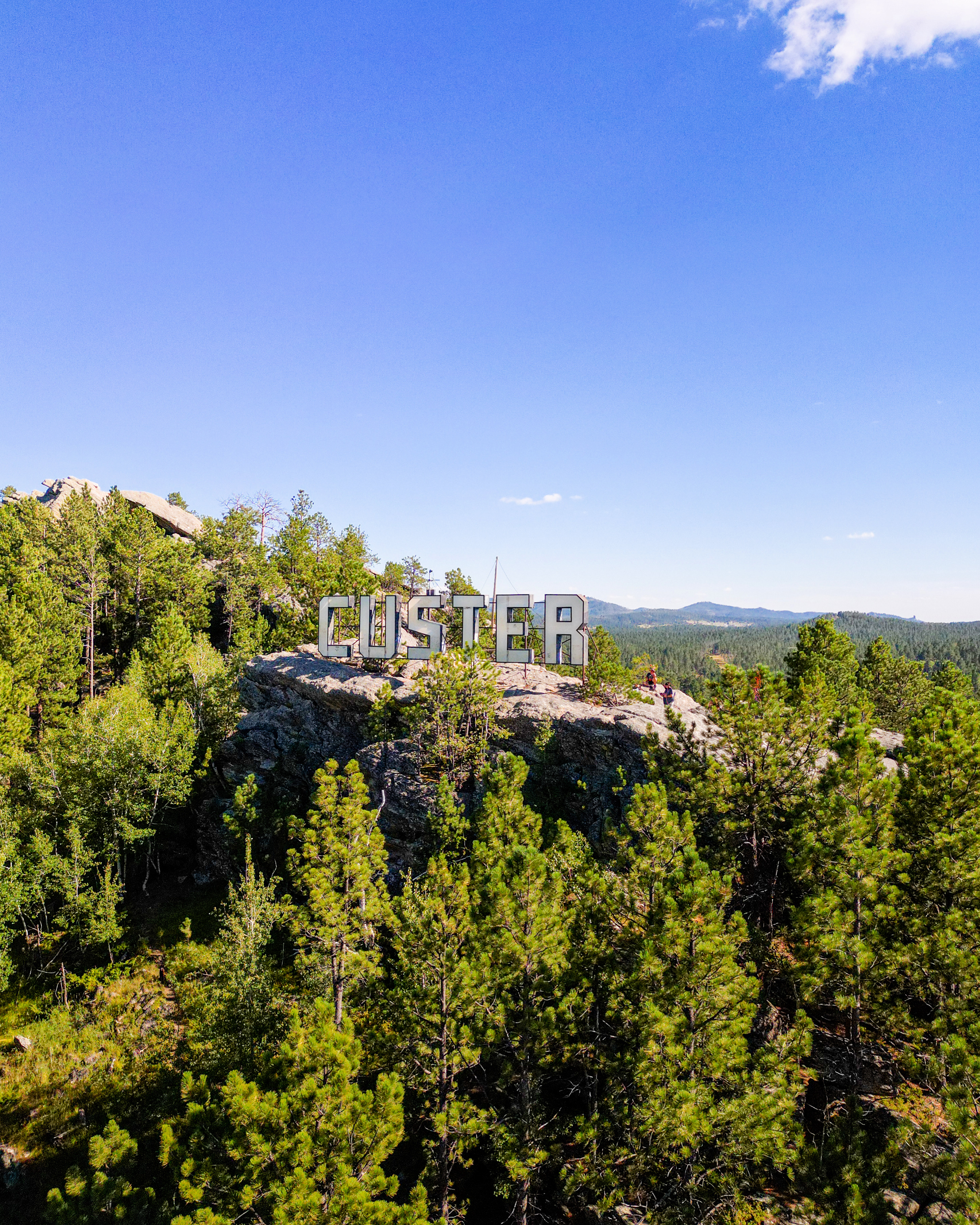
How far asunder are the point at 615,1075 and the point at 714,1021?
444 cm

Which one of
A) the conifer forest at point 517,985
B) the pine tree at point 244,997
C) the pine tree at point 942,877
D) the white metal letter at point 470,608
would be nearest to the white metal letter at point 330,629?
the conifer forest at point 517,985

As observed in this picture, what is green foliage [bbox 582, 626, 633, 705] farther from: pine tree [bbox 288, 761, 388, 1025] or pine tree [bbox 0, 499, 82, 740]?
pine tree [bbox 0, 499, 82, 740]

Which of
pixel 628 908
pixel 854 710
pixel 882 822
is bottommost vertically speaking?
pixel 628 908

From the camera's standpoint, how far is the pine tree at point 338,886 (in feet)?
80.7

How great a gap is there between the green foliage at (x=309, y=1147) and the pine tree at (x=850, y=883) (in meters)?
13.9

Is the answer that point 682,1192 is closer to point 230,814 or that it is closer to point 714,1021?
point 714,1021

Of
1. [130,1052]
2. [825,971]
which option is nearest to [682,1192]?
[825,971]

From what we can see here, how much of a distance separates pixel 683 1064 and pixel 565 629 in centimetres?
2939

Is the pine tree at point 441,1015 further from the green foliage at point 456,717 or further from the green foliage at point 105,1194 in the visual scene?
the green foliage at point 456,717

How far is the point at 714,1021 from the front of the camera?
17.9 m

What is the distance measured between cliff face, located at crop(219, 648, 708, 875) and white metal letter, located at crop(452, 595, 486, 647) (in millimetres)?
4301

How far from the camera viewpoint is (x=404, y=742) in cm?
4278

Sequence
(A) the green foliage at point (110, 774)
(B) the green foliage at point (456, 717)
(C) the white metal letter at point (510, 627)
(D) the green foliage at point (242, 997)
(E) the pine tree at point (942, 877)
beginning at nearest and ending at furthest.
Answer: (E) the pine tree at point (942, 877) → (D) the green foliage at point (242, 997) → (B) the green foliage at point (456, 717) → (A) the green foliage at point (110, 774) → (C) the white metal letter at point (510, 627)

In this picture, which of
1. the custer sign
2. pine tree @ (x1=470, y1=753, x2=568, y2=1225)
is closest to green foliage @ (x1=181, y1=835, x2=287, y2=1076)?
pine tree @ (x1=470, y1=753, x2=568, y2=1225)
